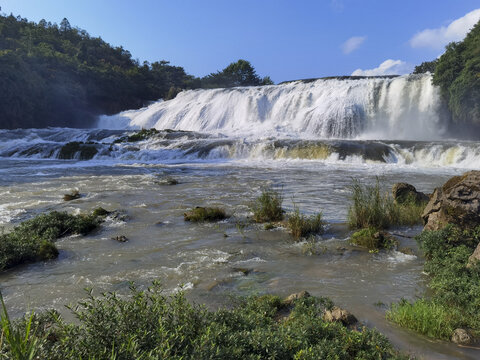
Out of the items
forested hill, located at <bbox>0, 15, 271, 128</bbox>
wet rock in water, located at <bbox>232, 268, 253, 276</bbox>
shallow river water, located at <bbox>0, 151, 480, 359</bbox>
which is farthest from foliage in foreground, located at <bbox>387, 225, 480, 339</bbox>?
forested hill, located at <bbox>0, 15, 271, 128</bbox>

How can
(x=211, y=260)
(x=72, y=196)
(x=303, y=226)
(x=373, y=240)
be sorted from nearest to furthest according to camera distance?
(x=211, y=260) < (x=373, y=240) < (x=303, y=226) < (x=72, y=196)

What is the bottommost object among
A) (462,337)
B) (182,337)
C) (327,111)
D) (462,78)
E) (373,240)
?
(462,337)

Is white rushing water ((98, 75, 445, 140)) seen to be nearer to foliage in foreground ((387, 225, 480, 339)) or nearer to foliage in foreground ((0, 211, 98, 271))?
foliage in foreground ((0, 211, 98, 271))

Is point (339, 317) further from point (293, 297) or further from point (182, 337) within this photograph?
point (182, 337)

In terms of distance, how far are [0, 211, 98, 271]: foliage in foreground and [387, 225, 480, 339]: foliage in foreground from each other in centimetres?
543

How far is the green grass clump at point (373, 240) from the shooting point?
593cm

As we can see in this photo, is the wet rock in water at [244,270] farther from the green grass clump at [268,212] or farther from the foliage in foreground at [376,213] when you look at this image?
the foliage in foreground at [376,213]

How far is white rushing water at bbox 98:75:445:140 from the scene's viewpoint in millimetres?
27734

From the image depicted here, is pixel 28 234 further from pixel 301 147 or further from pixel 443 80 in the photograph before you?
pixel 443 80

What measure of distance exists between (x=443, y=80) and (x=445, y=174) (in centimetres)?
1454

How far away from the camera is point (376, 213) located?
22.7 ft

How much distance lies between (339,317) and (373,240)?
286 centimetres

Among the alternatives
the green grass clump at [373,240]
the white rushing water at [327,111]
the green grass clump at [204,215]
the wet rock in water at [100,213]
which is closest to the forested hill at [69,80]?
the white rushing water at [327,111]

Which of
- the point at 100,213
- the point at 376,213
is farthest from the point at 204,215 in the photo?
the point at 376,213
